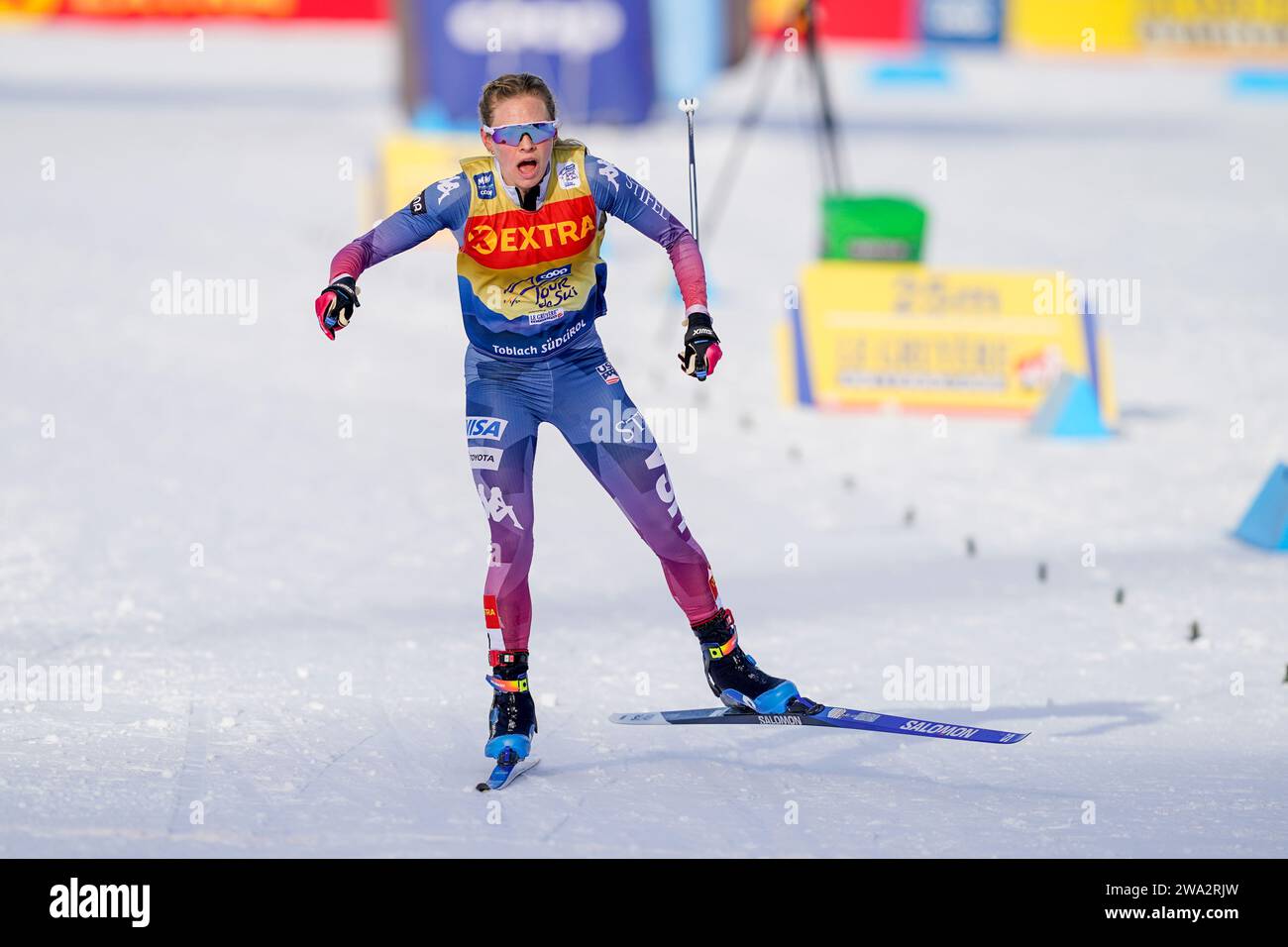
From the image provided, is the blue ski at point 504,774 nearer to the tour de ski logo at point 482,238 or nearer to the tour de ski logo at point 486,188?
the tour de ski logo at point 482,238

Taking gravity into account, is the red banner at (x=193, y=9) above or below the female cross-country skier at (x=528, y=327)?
above

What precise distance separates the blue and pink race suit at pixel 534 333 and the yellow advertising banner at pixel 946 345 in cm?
560

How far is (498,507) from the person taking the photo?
543 centimetres

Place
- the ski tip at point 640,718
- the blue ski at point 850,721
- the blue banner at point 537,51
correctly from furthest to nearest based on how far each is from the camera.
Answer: the blue banner at point 537,51 < the ski tip at point 640,718 < the blue ski at point 850,721

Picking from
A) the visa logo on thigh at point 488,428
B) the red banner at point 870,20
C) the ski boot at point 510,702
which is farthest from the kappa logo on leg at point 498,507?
the red banner at point 870,20

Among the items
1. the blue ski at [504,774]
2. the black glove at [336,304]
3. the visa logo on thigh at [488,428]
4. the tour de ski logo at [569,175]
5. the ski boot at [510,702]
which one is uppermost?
the tour de ski logo at [569,175]

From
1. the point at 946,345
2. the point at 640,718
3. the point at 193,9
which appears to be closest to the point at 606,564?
the point at 640,718

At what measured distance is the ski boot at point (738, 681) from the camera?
568cm

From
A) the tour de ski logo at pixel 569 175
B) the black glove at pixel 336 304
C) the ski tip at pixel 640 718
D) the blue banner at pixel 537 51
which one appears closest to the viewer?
the black glove at pixel 336 304

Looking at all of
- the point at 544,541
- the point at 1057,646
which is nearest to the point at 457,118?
the point at 544,541

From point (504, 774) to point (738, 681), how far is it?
794 mm

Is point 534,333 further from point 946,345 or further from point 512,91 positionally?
point 946,345

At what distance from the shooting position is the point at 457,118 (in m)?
19.3

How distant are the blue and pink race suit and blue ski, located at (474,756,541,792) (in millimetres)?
349
